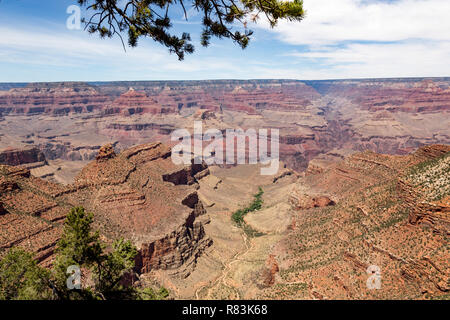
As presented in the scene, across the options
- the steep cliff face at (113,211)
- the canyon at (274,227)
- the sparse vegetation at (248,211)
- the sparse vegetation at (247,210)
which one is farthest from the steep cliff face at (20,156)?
the sparse vegetation at (248,211)

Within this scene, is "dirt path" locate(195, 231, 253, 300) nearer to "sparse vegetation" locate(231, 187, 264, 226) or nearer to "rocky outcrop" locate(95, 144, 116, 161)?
"sparse vegetation" locate(231, 187, 264, 226)

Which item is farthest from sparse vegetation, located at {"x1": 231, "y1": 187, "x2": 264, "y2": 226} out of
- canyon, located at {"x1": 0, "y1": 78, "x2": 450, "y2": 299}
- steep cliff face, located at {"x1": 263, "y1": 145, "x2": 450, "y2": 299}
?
steep cliff face, located at {"x1": 263, "y1": 145, "x2": 450, "y2": 299}

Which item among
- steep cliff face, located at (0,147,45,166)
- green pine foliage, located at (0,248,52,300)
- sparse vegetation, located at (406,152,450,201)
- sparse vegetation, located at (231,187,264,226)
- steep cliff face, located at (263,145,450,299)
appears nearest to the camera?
green pine foliage, located at (0,248,52,300)

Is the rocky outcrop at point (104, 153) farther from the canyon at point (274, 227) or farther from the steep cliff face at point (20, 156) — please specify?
the steep cliff face at point (20, 156)

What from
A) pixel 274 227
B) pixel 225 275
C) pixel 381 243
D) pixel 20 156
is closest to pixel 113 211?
pixel 225 275

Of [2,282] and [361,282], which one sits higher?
[2,282]

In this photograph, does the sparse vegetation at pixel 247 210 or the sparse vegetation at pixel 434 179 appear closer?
the sparse vegetation at pixel 434 179

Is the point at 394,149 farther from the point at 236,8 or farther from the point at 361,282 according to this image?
the point at 236,8

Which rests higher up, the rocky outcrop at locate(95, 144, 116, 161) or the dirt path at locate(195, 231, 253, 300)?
the rocky outcrop at locate(95, 144, 116, 161)
